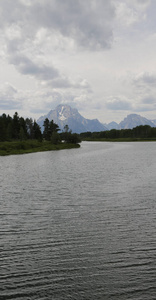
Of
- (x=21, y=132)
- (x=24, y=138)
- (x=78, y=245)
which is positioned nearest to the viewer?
(x=78, y=245)

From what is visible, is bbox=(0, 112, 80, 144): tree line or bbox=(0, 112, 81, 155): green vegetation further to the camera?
bbox=(0, 112, 80, 144): tree line

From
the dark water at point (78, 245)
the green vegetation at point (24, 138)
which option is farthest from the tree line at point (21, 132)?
the dark water at point (78, 245)

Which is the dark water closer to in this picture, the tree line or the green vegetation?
the green vegetation

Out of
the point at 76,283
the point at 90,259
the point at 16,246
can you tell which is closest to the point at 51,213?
the point at 16,246

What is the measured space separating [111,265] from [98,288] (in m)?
2.24

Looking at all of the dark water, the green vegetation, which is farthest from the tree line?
the dark water

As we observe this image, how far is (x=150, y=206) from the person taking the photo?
23625 millimetres

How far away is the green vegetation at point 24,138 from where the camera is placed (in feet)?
372

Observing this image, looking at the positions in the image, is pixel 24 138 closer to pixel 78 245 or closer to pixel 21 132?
pixel 21 132

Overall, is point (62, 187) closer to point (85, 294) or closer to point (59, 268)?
point (59, 268)

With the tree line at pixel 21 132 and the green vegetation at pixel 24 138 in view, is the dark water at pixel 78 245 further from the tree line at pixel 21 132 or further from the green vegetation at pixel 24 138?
the tree line at pixel 21 132

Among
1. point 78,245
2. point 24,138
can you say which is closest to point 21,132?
point 24,138

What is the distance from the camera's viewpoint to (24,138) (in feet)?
483

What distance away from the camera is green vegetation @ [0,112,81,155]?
372 ft
